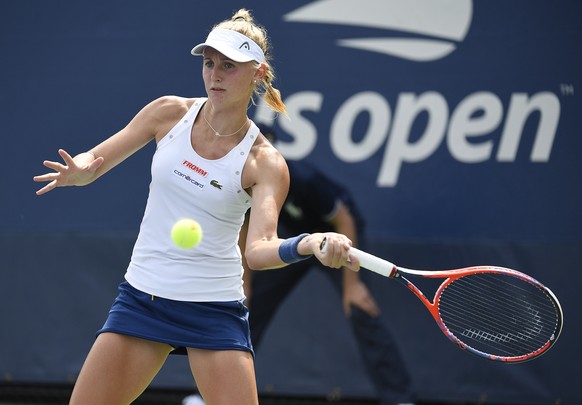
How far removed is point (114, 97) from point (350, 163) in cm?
157


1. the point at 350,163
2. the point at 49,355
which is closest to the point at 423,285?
the point at 350,163

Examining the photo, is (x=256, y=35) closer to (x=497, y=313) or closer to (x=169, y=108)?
(x=169, y=108)

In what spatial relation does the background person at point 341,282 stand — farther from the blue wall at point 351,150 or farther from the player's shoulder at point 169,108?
the player's shoulder at point 169,108

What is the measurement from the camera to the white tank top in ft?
11.2

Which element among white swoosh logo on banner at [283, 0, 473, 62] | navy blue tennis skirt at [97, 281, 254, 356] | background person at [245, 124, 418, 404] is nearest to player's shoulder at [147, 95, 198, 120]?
navy blue tennis skirt at [97, 281, 254, 356]

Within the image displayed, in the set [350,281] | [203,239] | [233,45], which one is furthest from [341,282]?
[233,45]

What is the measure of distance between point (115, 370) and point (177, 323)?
0.85 ft

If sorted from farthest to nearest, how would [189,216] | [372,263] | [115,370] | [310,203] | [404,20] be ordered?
1. [404,20]
2. [310,203]
3. [189,216]
4. [115,370]
5. [372,263]

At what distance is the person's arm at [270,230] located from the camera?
122 inches

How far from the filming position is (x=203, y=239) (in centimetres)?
345

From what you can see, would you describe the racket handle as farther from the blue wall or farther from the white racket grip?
the blue wall

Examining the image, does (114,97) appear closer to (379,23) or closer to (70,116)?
(70,116)

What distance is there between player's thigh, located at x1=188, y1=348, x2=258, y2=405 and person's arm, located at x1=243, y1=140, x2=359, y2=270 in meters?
0.32

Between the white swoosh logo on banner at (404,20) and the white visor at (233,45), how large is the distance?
2671 millimetres
